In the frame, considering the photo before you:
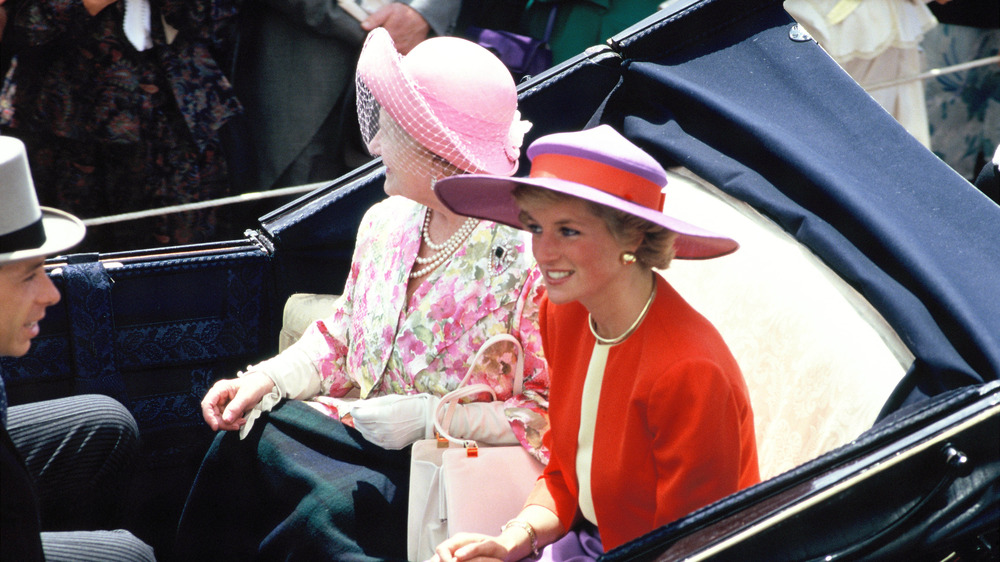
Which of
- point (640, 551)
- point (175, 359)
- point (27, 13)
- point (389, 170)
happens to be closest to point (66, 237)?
point (389, 170)

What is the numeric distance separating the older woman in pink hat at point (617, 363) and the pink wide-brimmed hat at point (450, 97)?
7.0 inches

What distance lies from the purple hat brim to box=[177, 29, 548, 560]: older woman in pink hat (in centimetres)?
15

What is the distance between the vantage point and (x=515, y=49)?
336cm

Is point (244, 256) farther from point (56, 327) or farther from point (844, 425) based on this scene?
point (844, 425)

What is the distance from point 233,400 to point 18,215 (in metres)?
0.68

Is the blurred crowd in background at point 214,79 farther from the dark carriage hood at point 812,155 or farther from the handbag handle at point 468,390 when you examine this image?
the handbag handle at point 468,390

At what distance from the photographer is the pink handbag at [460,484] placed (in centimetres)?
186

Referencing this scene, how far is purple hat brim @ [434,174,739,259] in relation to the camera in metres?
1.51

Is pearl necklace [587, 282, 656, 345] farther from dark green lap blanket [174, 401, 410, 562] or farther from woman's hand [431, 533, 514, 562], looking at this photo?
dark green lap blanket [174, 401, 410, 562]

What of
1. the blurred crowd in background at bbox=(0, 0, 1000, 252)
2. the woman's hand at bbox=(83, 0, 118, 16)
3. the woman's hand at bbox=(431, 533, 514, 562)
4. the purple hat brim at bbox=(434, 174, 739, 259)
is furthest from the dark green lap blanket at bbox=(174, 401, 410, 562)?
the woman's hand at bbox=(83, 0, 118, 16)

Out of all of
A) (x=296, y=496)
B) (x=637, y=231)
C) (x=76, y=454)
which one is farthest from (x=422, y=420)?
(x=76, y=454)

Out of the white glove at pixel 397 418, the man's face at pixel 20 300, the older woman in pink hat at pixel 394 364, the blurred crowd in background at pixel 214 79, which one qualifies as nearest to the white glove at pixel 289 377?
the older woman in pink hat at pixel 394 364

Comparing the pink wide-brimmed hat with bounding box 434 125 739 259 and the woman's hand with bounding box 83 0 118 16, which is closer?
the pink wide-brimmed hat with bounding box 434 125 739 259

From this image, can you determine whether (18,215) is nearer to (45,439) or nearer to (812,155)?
(45,439)
